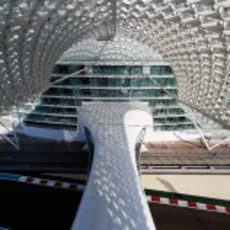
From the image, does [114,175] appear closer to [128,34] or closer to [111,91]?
[128,34]

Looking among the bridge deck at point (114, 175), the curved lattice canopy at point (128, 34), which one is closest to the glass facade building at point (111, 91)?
the bridge deck at point (114, 175)

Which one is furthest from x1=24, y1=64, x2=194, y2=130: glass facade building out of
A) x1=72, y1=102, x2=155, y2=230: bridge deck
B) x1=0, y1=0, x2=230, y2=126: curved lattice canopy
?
x1=0, y1=0, x2=230, y2=126: curved lattice canopy

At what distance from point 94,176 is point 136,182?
289cm

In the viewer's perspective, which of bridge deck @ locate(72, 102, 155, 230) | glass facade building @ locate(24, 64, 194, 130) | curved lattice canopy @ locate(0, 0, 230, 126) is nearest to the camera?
bridge deck @ locate(72, 102, 155, 230)

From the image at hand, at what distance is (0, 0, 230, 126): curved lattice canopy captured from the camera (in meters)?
22.5

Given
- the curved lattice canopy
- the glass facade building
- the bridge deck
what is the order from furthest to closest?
the glass facade building → the curved lattice canopy → the bridge deck

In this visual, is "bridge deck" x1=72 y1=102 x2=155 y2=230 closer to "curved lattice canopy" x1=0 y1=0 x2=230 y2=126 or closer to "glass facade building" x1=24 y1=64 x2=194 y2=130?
"glass facade building" x1=24 y1=64 x2=194 y2=130

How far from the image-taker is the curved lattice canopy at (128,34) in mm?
22484

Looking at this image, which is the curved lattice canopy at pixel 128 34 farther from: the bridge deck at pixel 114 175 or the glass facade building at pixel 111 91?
the glass facade building at pixel 111 91

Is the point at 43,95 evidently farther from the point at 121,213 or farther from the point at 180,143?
the point at 121,213

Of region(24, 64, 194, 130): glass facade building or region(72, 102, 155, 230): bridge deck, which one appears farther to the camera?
region(24, 64, 194, 130): glass facade building

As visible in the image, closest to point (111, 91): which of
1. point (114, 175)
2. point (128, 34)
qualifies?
point (128, 34)

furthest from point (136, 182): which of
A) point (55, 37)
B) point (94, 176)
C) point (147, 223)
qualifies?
point (55, 37)

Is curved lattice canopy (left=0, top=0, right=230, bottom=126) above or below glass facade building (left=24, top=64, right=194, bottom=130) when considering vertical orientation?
above
